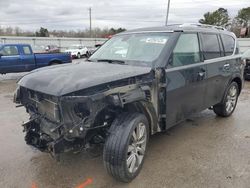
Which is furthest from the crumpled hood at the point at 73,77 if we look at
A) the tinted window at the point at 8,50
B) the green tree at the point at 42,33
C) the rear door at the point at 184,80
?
the green tree at the point at 42,33

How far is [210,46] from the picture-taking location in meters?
5.09

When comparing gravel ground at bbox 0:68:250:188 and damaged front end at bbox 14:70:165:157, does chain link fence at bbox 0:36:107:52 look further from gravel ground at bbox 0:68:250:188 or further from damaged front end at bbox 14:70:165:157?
damaged front end at bbox 14:70:165:157

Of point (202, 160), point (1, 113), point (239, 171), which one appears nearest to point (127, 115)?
point (202, 160)

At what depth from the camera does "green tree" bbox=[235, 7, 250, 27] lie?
4903cm

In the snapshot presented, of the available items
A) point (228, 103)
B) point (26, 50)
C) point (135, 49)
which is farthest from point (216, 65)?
point (26, 50)

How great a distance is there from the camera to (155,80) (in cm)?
379

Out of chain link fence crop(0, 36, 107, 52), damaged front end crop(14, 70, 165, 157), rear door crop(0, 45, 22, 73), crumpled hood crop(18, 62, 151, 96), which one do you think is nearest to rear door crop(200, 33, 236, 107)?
damaged front end crop(14, 70, 165, 157)

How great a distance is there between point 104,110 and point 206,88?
2.26 m

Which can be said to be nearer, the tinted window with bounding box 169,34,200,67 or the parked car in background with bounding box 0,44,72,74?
the tinted window with bounding box 169,34,200,67

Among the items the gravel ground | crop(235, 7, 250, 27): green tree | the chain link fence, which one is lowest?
the gravel ground

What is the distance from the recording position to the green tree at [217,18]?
50344 millimetres

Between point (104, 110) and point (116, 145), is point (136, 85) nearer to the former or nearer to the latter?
point (104, 110)

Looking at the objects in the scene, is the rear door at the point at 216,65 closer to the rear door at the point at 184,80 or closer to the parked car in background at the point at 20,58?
the rear door at the point at 184,80

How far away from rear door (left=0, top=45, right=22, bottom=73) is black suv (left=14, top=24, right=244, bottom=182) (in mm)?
Result: 8990
